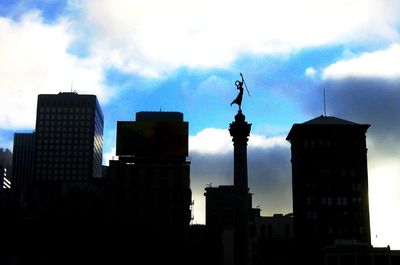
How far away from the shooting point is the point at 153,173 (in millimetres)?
155125

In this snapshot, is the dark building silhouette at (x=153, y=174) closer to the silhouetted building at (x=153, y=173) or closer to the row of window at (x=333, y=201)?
the silhouetted building at (x=153, y=173)

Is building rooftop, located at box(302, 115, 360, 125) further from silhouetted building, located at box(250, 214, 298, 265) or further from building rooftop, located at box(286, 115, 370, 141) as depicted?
silhouetted building, located at box(250, 214, 298, 265)

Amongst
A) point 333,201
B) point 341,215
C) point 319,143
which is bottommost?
point 341,215

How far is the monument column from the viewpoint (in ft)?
166

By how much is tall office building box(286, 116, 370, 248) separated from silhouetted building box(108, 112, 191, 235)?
1066 inches

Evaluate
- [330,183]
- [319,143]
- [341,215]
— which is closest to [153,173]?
[319,143]

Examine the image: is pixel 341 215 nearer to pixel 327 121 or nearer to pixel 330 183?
pixel 330 183

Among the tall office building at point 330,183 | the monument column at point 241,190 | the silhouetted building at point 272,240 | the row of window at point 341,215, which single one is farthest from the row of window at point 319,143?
the monument column at point 241,190

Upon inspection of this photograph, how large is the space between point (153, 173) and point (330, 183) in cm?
4191

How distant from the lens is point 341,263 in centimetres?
12294

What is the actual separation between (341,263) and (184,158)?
163ft

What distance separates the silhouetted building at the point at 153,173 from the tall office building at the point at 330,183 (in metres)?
27.1

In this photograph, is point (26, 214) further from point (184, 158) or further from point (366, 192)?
point (366, 192)

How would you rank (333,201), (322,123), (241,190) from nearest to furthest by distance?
(241,190) < (333,201) < (322,123)
